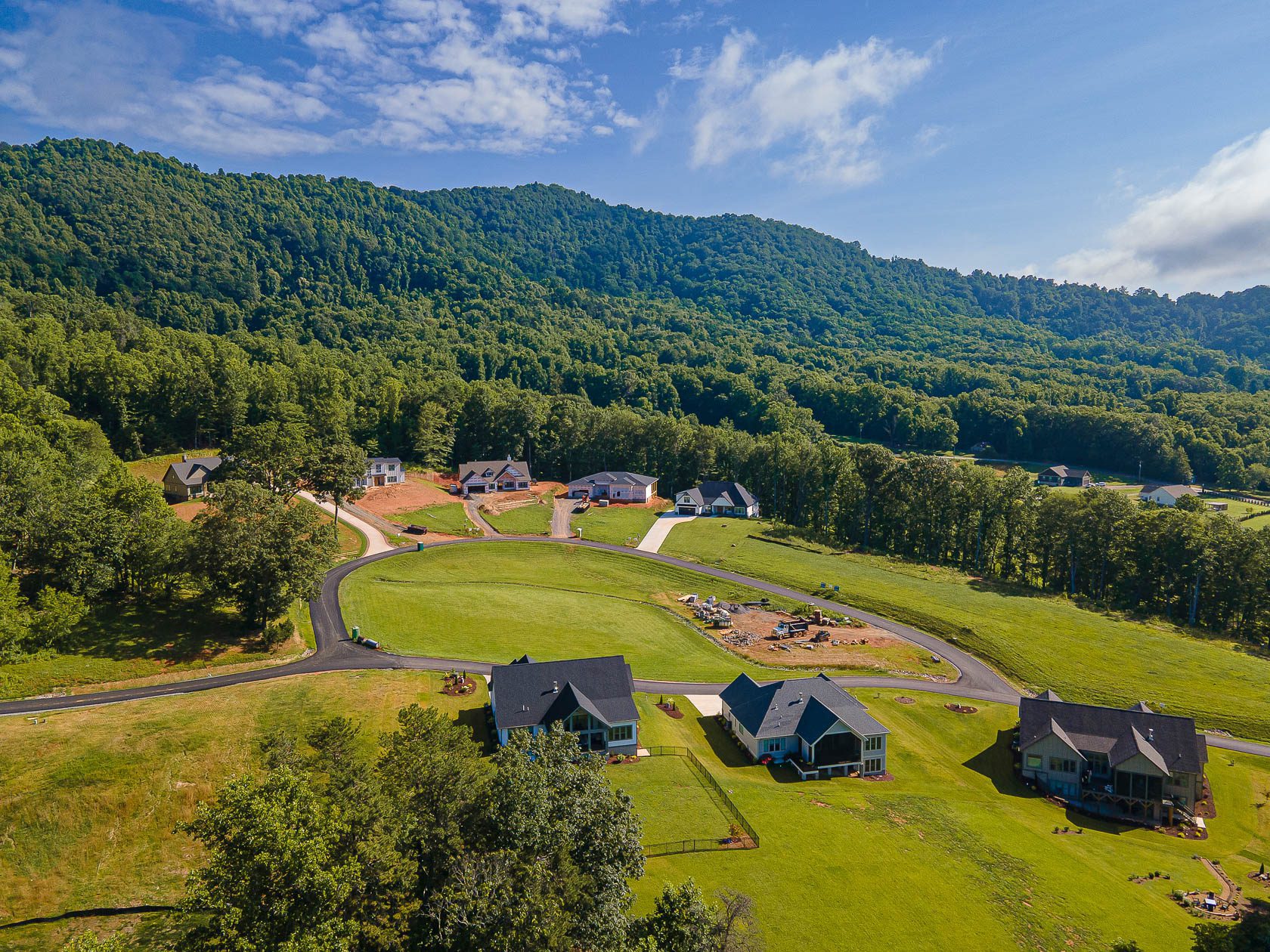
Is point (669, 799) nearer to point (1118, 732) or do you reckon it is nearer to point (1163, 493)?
point (1118, 732)

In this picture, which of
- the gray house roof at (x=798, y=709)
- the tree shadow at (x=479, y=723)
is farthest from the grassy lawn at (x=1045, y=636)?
the tree shadow at (x=479, y=723)

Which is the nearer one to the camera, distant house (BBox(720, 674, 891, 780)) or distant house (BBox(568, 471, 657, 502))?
distant house (BBox(720, 674, 891, 780))

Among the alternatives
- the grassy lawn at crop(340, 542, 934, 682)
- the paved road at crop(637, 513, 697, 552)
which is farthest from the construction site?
the paved road at crop(637, 513, 697, 552)

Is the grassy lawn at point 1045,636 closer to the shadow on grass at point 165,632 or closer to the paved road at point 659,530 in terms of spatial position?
the paved road at point 659,530

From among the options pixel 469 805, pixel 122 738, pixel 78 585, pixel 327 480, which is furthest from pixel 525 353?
pixel 469 805

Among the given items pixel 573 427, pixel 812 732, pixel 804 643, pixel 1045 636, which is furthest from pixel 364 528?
pixel 1045 636

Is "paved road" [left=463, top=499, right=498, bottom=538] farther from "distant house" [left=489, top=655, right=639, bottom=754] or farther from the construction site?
"distant house" [left=489, top=655, right=639, bottom=754]

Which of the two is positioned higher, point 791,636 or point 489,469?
point 489,469
